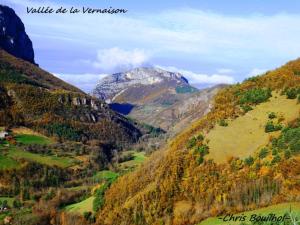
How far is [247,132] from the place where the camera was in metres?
113

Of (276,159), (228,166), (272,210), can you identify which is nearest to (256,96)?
(228,166)

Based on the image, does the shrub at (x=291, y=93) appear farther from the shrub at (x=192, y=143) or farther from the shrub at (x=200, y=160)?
the shrub at (x=200, y=160)

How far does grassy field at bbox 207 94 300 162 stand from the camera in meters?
107

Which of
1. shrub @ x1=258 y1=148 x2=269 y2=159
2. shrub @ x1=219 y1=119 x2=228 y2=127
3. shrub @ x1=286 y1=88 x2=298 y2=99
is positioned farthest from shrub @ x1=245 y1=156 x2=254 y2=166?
shrub @ x1=286 y1=88 x2=298 y2=99

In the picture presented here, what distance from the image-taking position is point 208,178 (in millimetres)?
104125

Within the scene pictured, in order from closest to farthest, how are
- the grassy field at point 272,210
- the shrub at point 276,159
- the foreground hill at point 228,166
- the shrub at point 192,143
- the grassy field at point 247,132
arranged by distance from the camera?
1. the grassy field at point 272,210
2. the foreground hill at point 228,166
3. the shrub at point 276,159
4. the grassy field at point 247,132
5. the shrub at point 192,143

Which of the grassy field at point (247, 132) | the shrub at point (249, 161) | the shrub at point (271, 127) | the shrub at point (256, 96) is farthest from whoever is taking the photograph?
the shrub at point (256, 96)

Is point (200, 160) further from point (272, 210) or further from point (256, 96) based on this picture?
point (272, 210)

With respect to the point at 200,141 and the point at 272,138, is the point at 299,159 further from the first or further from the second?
the point at 200,141

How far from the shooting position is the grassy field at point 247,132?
10746cm

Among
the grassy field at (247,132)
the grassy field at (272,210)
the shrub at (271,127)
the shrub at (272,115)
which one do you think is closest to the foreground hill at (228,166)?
the grassy field at (247,132)

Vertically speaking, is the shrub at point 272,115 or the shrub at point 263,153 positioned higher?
the shrub at point 272,115

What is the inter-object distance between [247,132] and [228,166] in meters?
12.5

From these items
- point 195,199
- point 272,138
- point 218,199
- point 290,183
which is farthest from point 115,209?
point 290,183
